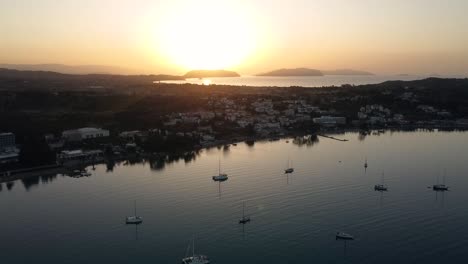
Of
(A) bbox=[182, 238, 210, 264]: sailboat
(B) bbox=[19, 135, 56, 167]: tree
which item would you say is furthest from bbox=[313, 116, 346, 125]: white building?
(A) bbox=[182, 238, 210, 264]: sailboat

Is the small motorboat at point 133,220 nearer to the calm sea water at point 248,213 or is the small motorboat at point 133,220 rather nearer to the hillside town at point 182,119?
the calm sea water at point 248,213

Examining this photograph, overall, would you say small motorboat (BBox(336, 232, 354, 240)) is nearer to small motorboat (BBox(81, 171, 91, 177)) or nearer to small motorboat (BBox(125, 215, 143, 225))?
small motorboat (BBox(125, 215, 143, 225))

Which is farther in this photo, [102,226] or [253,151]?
[253,151]

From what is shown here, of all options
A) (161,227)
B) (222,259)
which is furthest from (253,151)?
(222,259)

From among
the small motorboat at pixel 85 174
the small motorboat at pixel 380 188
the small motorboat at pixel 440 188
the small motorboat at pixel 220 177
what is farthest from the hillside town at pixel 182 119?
the small motorboat at pixel 440 188

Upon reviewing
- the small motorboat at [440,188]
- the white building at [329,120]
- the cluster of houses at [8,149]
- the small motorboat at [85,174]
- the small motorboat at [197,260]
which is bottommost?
the small motorboat at [197,260]

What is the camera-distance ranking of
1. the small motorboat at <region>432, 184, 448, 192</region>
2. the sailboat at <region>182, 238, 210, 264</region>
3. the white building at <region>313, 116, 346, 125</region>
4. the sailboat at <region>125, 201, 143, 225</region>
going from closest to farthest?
the sailboat at <region>182, 238, 210, 264</region>
the sailboat at <region>125, 201, 143, 225</region>
the small motorboat at <region>432, 184, 448, 192</region>
the white building at <region>313, 116, 346, 125</region>

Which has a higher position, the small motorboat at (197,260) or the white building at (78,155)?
the white building at (78,155)

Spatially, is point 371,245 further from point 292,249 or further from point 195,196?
point 195,196
